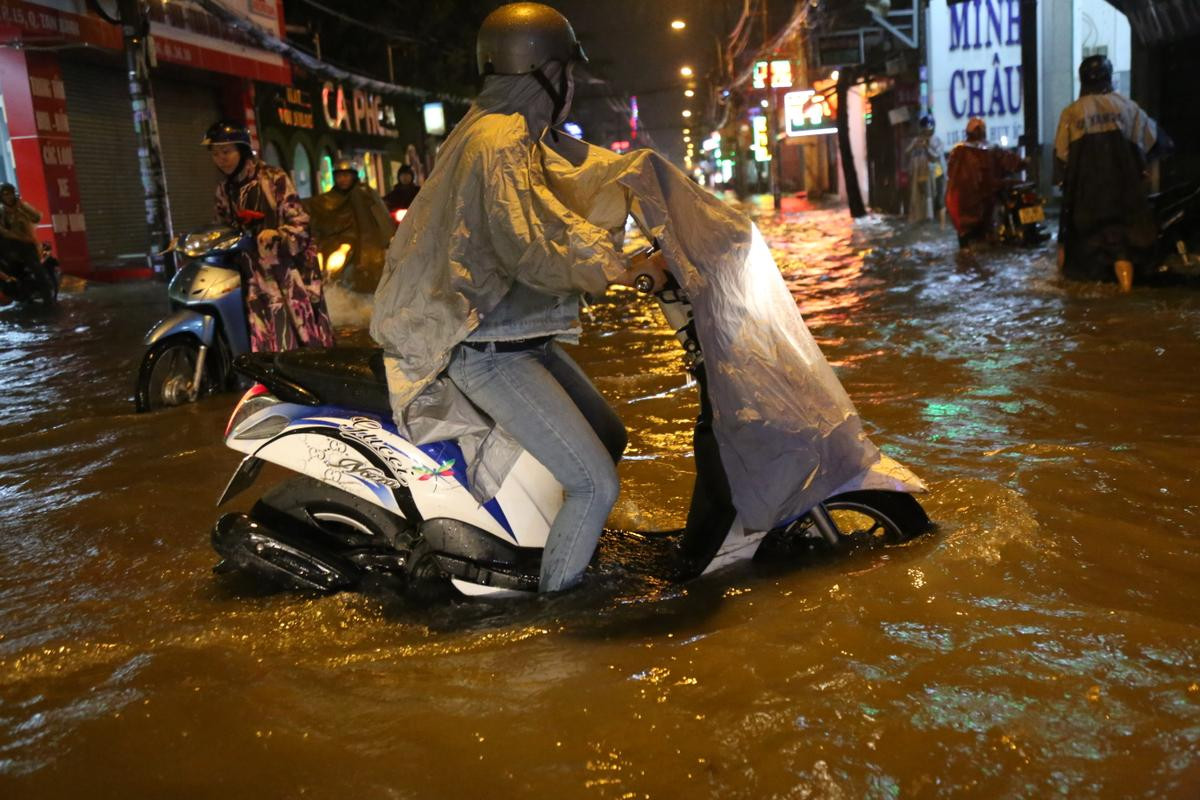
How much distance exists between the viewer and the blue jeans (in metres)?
3.00

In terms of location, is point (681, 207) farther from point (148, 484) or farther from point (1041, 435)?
point (148, 484)

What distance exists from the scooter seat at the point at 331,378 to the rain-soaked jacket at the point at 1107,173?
25.8 ft

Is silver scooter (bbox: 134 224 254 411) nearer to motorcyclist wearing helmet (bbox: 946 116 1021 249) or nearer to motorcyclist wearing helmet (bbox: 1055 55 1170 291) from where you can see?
motorcyclist wearing helmet (bbox: 1055 55 1170 291)

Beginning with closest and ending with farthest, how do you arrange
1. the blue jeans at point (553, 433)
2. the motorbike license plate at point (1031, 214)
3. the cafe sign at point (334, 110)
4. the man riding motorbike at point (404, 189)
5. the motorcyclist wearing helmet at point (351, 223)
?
the blue jeans at point (553, 433) → the motorcyclist wearing helmet at point (351, 223) → the man riding motorbike at point (404, 189) → the motorbike license plate at point (1031, 214) → the cafe sign at point (334, 110)

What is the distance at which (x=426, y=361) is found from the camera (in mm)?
2941

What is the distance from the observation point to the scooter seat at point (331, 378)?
3.25 m

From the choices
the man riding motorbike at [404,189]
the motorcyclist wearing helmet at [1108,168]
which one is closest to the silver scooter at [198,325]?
the man riding motorbike at [404,189]

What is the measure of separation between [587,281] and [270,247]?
4.37m

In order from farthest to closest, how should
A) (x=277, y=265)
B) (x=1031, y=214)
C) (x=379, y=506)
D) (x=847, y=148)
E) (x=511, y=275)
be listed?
(x=847, y=148) < (x=1031, y=214) < (x=277, y=265) < (x=379, y=506) < (x=511, y=275)

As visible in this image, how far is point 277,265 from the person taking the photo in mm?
6820

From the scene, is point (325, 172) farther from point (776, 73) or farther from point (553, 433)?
point (553, 433)

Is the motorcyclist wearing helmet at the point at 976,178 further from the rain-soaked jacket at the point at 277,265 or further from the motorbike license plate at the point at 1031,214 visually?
the rain-soaked jacket at the point at 277,265

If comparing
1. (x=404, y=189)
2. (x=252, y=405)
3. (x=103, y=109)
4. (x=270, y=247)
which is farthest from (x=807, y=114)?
(x=252, y=405)

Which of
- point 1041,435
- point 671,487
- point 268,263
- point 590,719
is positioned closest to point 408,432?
point 590,719
